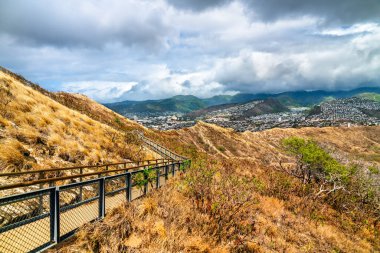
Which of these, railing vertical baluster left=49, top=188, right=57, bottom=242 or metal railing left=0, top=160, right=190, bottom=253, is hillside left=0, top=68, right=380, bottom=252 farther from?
metal railing left=0, top=160, right=190, bottom=253

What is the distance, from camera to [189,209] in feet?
33.6

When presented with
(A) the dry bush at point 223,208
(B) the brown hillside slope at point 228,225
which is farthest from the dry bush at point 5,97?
(A) the dry bush at point 223,208

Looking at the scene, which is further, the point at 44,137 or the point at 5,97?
the point at 5,97

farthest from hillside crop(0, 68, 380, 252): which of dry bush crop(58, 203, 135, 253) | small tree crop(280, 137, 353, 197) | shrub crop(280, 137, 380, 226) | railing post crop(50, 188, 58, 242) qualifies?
small tree crop(280, 137, 353, 197)

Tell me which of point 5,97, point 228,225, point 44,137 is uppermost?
point 5,97

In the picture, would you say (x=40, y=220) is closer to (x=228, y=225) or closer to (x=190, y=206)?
(x=190, y=206)

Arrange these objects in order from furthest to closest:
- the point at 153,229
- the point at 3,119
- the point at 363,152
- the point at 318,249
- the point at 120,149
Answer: the point at 363,152 < the point at 120,149 < the point at 3,119 < the point at 318,249 < the point at 153,229

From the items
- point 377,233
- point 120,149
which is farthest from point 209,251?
point 120,149

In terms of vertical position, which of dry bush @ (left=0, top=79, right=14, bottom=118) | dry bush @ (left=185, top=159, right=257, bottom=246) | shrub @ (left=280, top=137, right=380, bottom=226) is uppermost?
dry bush @ (left=0, top=79, right=14, bottom=118)

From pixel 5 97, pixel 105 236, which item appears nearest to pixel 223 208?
pixel 105 236

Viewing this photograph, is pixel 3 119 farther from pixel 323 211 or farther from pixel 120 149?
pixel 323 211

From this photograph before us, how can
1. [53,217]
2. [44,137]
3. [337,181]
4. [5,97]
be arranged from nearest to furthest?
[53,217]
[44,137]
[5,97]
[337,181]

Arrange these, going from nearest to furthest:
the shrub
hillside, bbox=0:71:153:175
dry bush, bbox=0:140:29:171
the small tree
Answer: dry bush, bbox=0:140:29:171 < hillside, bbox=0:71:153:175 < the shrub < the small tree

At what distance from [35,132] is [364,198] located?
73.9 ft
